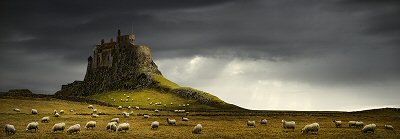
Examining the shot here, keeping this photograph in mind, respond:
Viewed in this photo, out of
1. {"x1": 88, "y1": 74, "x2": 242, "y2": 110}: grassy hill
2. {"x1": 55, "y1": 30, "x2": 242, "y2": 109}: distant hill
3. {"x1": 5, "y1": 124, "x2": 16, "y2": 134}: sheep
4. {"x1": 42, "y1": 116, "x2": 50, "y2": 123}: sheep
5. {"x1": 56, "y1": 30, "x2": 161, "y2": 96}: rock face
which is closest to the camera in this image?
{"x1": 5, "y1": 124, "x2": 16, "y2": 134}: sheep

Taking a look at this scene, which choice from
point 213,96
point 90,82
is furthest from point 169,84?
point 90,82

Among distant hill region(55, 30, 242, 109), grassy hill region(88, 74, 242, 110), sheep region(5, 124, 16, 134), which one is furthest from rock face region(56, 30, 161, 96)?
sheep region(5, 124, 16, 134)

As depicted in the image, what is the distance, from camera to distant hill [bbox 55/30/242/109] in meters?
140

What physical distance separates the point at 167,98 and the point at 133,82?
32146 mm

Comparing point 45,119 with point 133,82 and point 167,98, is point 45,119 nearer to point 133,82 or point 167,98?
point 167,98

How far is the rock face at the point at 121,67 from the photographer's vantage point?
177 meters

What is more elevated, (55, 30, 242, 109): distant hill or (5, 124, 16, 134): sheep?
(55, 30, 242, 109): distant hill

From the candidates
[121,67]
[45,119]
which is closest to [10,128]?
[45,119]

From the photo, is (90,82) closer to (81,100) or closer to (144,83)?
(144,83)

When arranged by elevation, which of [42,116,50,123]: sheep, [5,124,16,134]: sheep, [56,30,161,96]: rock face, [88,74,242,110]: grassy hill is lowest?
[5,124,16,134]: sheep

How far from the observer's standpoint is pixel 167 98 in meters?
142

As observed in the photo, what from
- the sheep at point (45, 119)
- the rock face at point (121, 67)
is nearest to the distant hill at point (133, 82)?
the rock face at point (121, 67)

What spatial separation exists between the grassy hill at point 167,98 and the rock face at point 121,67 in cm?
1494

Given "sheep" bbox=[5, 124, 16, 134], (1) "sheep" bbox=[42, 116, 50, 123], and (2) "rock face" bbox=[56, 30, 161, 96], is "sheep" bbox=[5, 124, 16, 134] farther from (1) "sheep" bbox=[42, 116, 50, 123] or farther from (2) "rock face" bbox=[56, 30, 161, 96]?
(2) "rock face" bbox=[56, 30, 161, 96]
